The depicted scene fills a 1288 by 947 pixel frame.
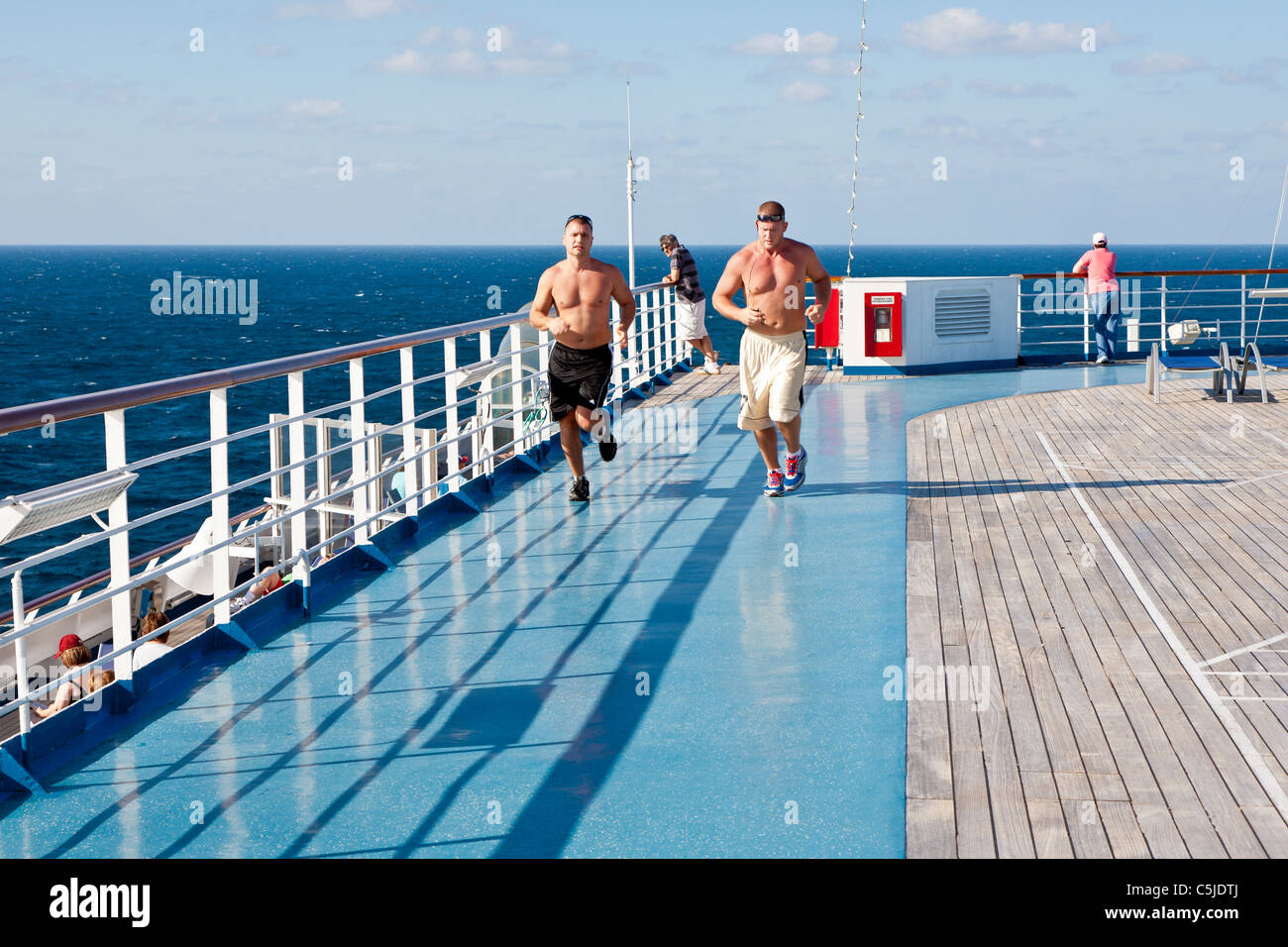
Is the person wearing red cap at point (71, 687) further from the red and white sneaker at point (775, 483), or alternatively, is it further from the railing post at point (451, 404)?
the red and white sneaker at point (775, 483)

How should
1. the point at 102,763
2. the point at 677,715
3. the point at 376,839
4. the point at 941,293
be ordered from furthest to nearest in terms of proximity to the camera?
the point at 941,293
the point at 677,715
the point at 102,763
the point at 376,839

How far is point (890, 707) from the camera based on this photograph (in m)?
4.17

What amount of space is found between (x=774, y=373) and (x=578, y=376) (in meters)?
1.16

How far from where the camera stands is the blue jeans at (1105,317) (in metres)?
15.5

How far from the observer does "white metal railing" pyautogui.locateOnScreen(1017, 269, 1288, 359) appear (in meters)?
14.9

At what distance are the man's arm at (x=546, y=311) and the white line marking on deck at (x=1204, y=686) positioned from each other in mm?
3122

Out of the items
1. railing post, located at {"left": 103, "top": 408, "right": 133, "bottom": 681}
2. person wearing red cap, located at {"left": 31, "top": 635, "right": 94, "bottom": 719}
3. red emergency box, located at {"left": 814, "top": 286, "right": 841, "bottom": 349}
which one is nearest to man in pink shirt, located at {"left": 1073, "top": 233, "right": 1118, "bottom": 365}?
red emergency box, located at {"left": 814, "top": 286, "right": 841, "bottom": 349}

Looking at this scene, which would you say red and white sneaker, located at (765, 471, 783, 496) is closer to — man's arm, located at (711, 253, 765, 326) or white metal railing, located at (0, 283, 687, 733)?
man's arm, located at (711, 253, 765, 326)

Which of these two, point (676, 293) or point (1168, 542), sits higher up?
point (676, 293)

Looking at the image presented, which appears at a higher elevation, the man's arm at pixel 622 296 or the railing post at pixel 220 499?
the man's arm at pixel 622 296

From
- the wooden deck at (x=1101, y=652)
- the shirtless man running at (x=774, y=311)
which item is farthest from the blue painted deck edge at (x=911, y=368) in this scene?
the shirtless man running at (x=774, y=311)

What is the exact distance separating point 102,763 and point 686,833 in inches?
72.3
